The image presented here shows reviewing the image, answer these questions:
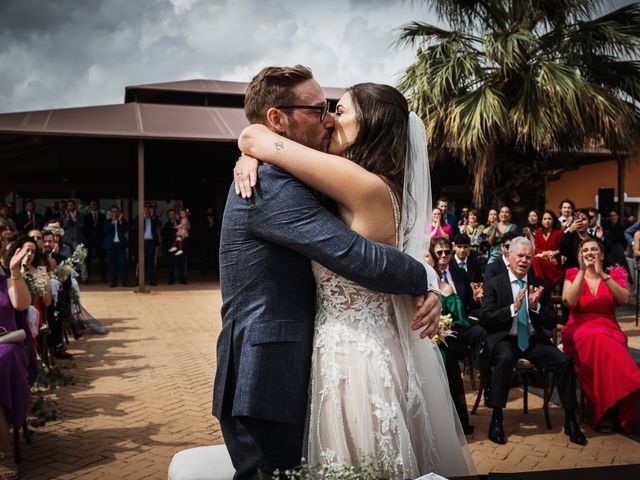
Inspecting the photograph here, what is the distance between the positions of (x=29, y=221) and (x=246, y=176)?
1674cm

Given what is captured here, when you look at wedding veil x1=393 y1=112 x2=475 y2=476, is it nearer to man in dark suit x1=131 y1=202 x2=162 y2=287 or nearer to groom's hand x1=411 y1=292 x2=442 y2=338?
groom's hand x1=411 y1=292 x2=442 y2=338

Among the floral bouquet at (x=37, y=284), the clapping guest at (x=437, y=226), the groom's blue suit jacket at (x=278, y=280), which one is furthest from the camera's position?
the clapping guest at (x=437, y=226)

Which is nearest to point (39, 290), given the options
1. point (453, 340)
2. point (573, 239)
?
point (453, 340)

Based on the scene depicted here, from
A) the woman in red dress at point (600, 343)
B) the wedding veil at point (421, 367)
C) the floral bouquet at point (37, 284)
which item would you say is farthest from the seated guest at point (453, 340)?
the floral bouquet at point (37, 284)

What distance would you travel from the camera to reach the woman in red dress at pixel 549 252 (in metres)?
9.04

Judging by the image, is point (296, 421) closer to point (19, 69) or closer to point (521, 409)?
point (521, 409)

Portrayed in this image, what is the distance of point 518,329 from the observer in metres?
5.37

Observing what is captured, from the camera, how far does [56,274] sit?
23.2ft

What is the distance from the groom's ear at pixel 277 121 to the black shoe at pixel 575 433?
13.8ft

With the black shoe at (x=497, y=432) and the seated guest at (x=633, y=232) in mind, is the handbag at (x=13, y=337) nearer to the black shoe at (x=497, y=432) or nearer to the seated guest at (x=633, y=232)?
the black shoe at (x=497, y=432)

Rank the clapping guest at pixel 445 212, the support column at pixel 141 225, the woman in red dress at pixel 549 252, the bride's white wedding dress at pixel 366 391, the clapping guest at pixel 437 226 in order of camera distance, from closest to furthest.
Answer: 1. the bride's white wedding dress at pixel 366 391
2. the woman in red dress at pixel 549 252
3. the clapping guest at pixel 437 226
4. the clapping guest at pixel 445 212
5. the support column at pixel 141 225

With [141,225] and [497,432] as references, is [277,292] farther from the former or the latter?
[141,225]

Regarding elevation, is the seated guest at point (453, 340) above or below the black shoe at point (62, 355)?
above

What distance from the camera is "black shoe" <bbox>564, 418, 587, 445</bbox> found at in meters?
4.87
